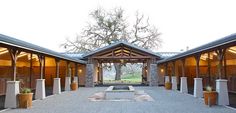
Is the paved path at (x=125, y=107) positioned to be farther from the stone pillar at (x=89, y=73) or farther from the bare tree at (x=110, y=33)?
the bare tree at (x=110, y=33)

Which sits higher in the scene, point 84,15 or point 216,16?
point 84,15

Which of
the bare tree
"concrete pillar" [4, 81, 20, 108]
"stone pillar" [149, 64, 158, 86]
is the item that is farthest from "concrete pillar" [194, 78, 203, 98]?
the bare tree

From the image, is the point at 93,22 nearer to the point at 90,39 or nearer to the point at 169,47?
the point at 90,39

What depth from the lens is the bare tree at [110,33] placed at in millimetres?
39844

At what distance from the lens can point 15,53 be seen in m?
11.4

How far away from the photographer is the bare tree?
131ft

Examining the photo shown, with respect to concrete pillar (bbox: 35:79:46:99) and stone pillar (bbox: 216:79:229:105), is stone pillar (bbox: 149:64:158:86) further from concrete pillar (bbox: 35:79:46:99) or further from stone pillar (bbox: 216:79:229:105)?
stone pillar (bbox: 216:79:229:105)

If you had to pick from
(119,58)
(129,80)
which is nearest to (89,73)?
(119,58)

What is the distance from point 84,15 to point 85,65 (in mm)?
16174

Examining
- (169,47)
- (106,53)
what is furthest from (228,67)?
(169,47)

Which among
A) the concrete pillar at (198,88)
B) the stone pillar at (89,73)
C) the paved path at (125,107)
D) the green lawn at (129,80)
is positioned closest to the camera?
the paved path at (125,107)

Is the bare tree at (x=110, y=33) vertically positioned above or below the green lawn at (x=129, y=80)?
above

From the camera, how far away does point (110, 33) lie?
40.0 metres

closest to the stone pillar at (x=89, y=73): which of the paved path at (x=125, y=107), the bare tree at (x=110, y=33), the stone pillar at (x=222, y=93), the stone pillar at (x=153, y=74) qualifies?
the stone pillar at (x=153, y=74)
